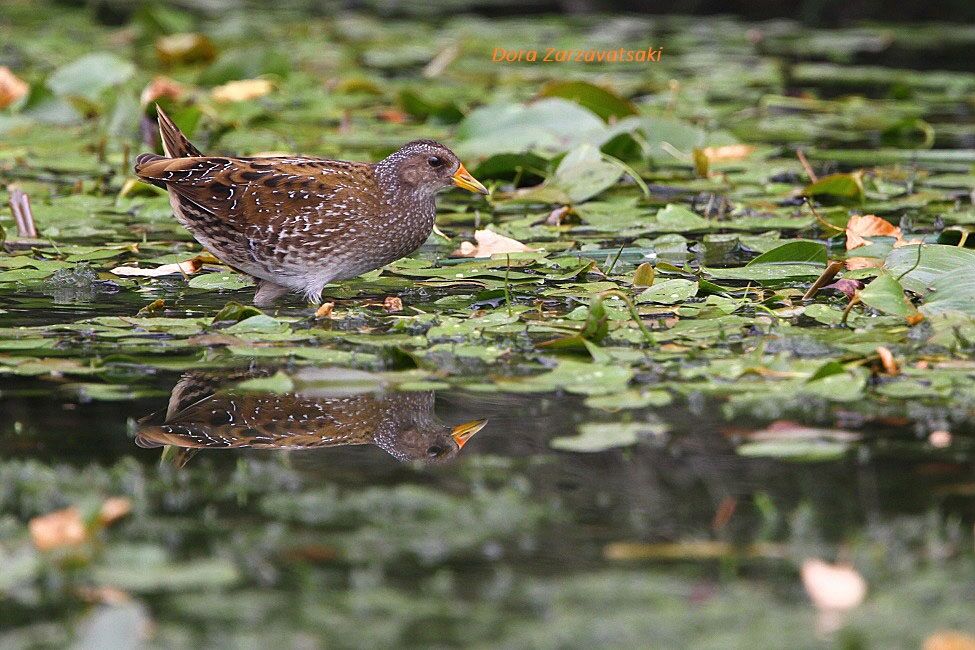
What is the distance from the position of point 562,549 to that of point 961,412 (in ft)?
5.51

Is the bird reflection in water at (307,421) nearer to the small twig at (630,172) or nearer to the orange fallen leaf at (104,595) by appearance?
the orange fallen leaf at (104,595)

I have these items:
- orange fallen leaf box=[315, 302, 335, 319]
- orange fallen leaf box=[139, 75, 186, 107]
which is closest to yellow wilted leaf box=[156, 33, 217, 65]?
orange fallen leaf box=[139, 75, 186, 107]

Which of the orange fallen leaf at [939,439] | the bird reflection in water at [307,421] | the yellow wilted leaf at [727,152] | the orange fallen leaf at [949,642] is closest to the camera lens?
the orange fallen leaf at [949,642]

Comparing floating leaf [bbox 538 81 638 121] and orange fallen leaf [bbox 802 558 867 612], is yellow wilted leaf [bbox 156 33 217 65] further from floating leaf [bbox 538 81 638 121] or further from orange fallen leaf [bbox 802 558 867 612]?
orange fallen leaf [bbox 802 558 867 612]

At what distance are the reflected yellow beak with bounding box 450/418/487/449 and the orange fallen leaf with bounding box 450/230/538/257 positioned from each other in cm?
242

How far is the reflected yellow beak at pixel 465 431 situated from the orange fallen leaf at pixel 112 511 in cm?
115

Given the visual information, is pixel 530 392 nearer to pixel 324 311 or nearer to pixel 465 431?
pixel 465 431

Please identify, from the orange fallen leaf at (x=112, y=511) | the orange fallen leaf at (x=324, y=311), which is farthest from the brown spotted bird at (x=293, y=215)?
the orange fallen leaf at (x=112, y=511)

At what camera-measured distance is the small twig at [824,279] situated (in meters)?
6.09

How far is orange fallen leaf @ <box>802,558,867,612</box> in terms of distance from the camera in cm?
347

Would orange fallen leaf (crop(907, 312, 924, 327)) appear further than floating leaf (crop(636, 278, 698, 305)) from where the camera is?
No

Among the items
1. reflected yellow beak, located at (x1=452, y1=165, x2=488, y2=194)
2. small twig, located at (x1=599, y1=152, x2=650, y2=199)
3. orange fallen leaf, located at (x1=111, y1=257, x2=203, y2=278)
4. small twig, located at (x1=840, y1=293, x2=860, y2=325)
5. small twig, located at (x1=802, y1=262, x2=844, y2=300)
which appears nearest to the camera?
small twig, located at (x1=840, y1=293, x2=860, y2=325)

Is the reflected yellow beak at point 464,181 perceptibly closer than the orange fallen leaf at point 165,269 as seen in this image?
No

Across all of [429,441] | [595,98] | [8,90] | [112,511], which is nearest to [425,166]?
[429,441]
